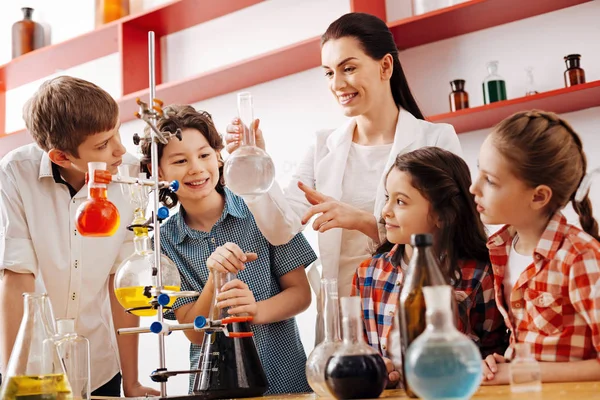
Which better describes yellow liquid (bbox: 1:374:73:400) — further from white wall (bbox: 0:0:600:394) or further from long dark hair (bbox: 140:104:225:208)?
white wall (bbox: 0:0:600:394)

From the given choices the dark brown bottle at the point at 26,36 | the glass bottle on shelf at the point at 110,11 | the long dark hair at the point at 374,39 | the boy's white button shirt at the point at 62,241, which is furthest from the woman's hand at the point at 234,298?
the dark brown bottle at the point at 26,36

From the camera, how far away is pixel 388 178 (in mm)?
1516

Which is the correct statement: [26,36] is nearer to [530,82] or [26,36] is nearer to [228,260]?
[530,82]

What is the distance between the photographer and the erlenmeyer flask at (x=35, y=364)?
100cm

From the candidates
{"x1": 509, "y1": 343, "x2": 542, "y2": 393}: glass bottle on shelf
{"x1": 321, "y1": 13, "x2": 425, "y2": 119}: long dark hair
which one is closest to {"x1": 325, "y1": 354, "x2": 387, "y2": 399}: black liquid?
{"x1": 509, "y1": 343, "x2": 542, "y2": 393}: glass bottle on shelf

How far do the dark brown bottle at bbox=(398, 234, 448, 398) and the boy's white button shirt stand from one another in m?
1.12

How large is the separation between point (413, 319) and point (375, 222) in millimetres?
752

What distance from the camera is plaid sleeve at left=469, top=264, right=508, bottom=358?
136 centimetres

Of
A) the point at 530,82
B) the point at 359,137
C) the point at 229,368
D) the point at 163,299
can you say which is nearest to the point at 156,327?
the point at 163,299

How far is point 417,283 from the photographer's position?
86 centimetres

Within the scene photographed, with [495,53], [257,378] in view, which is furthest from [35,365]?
[495,53]

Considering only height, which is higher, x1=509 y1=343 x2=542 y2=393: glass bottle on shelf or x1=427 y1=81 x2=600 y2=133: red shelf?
x1=427 y1=81 x2=600 y2=133: red shelf

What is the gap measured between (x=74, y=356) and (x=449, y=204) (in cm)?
79

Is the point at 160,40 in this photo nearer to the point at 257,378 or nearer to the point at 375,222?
the point at 375,222
